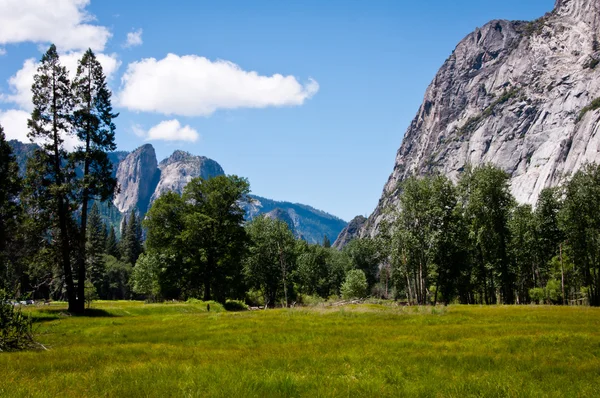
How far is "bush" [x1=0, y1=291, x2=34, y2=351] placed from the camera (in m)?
15.2

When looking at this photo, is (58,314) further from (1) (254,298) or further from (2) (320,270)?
(2) (320,270)

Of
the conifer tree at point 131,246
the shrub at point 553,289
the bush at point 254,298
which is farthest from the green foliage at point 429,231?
the conifer tree at point 131,246

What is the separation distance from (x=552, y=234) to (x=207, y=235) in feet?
183

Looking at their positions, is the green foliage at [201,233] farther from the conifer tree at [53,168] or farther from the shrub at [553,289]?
the shrub at [553,289]

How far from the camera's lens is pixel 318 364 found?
11.7 meters

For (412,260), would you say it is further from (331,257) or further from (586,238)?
(331,257)

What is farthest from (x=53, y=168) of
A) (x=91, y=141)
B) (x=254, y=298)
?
(x=254, y=298)

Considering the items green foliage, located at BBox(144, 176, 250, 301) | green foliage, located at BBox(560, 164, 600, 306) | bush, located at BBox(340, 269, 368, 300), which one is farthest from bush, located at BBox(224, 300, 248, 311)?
green foliage, located at BBox(560, 164, 600, 306)

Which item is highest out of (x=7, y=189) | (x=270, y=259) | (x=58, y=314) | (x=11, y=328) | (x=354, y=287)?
(x=7, y=189)

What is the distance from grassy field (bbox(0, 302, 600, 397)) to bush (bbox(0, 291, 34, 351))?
1.49 m

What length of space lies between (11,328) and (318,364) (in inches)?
473

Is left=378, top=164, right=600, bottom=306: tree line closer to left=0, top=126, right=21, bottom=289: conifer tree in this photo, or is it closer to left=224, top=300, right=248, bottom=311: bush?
left=224, top=300, right=248, bottom=311: bush

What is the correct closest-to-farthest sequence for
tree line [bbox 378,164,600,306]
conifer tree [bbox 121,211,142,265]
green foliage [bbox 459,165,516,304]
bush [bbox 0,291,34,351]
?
bush [bbox 0,291,34,351], tree line [bbox 378,164,600,306], green foliage [bbox 459,165,516,304], conifer tree [bbox 121,211,142,265]

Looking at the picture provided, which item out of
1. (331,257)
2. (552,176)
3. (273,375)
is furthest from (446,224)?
(552,176)
